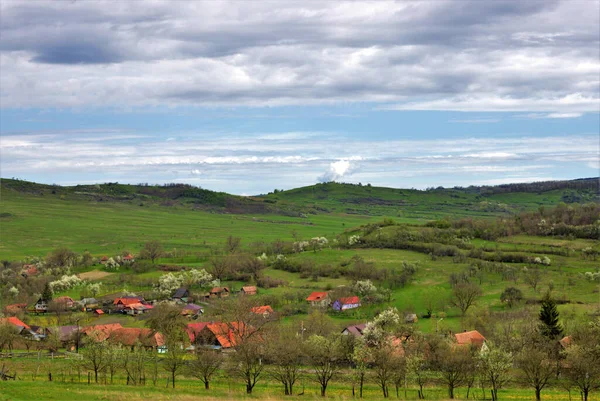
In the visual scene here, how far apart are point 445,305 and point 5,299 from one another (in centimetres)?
8149

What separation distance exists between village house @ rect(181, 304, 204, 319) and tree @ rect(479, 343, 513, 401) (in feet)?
200

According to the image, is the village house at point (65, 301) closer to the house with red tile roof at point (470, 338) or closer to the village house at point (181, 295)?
the village house at point (181, 295)

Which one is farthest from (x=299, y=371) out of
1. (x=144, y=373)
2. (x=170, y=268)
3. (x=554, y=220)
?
(x=554, y=220)

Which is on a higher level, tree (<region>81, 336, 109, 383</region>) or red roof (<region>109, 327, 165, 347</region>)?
tree (<region>81, 336, 109, 383</region>)

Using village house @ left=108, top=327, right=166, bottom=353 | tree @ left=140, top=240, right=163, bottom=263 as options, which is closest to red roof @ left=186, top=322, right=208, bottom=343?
village house @ left=108, top=327, right=166, bottom=353

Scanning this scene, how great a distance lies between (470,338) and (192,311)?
50347mm

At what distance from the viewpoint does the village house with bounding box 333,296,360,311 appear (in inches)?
4449

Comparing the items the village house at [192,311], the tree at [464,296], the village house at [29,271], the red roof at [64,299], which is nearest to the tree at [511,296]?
the tree at [464,296]

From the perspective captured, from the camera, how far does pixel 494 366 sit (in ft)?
186

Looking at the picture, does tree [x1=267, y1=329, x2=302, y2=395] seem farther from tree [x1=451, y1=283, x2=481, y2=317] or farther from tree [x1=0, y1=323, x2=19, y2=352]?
tree [x1=451, y1=283, x2=481, y2=317]

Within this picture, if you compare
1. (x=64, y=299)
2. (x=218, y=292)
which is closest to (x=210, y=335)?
(x=218, y=292)

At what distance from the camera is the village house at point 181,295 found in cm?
12436

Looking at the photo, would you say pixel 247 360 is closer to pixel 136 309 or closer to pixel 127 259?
pixel 136 309

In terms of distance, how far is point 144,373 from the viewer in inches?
2441
